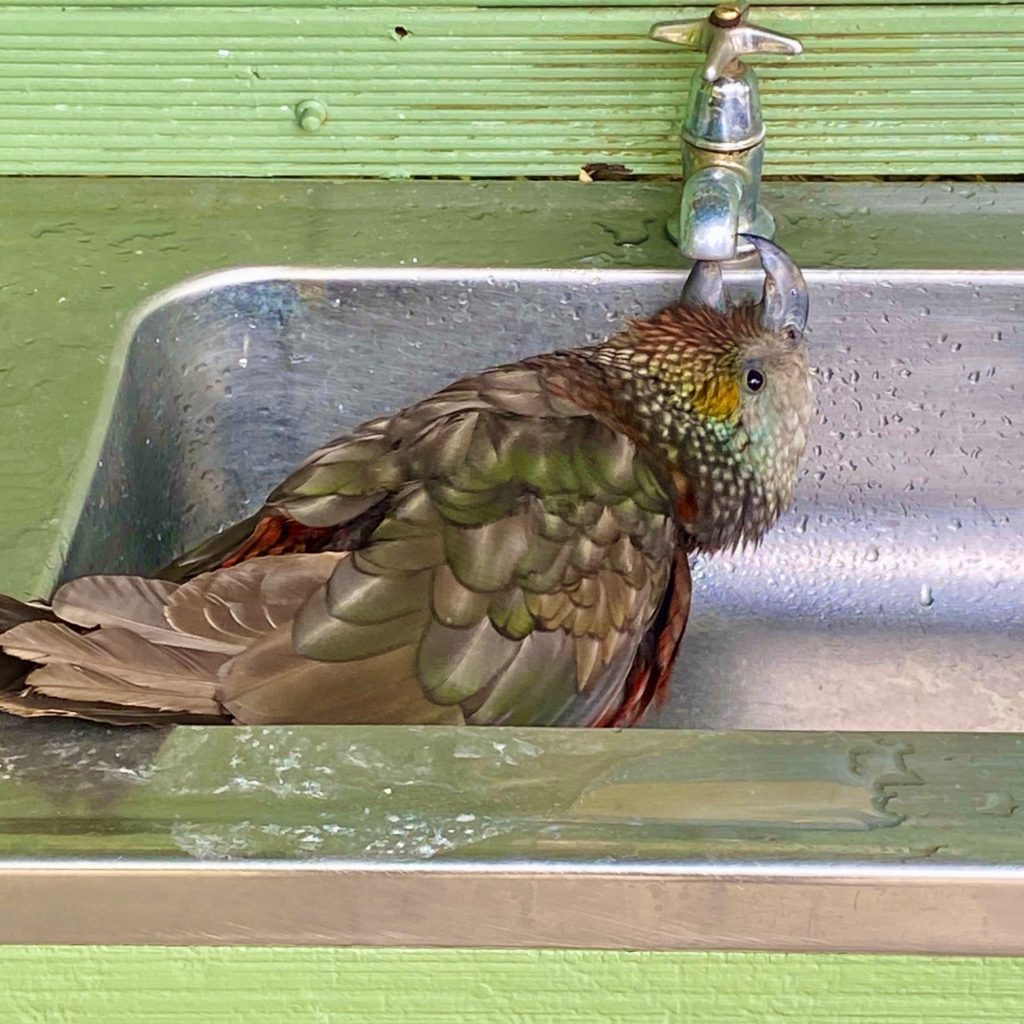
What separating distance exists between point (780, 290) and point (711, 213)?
0.25 ft

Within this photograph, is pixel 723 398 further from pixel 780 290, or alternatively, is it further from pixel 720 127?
pixel 720 127

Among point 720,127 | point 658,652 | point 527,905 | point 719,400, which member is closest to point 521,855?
point 527,905

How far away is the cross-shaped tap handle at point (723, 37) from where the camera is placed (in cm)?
91

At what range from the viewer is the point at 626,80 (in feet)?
3.46

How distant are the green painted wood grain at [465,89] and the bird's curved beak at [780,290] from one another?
0.56 feet

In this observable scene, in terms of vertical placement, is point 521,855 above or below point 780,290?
below

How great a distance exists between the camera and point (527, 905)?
574 mm

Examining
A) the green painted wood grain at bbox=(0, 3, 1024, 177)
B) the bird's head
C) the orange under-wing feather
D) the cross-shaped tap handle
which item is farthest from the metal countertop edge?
the green painted wood grain at bbox=(0, 3, 1024, 177)

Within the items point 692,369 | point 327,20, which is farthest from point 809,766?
point 327,20

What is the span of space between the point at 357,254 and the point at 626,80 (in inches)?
9.6

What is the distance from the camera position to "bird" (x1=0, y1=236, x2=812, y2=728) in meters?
0.71

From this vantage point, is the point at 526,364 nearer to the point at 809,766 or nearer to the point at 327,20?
the point at 327,20

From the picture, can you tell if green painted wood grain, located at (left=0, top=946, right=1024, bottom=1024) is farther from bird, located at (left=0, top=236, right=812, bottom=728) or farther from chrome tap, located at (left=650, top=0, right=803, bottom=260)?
chrome tap, located at (left=650, top=0, right=803, bottom=260)

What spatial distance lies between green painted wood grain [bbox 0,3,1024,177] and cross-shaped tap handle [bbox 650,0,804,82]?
0.08m
